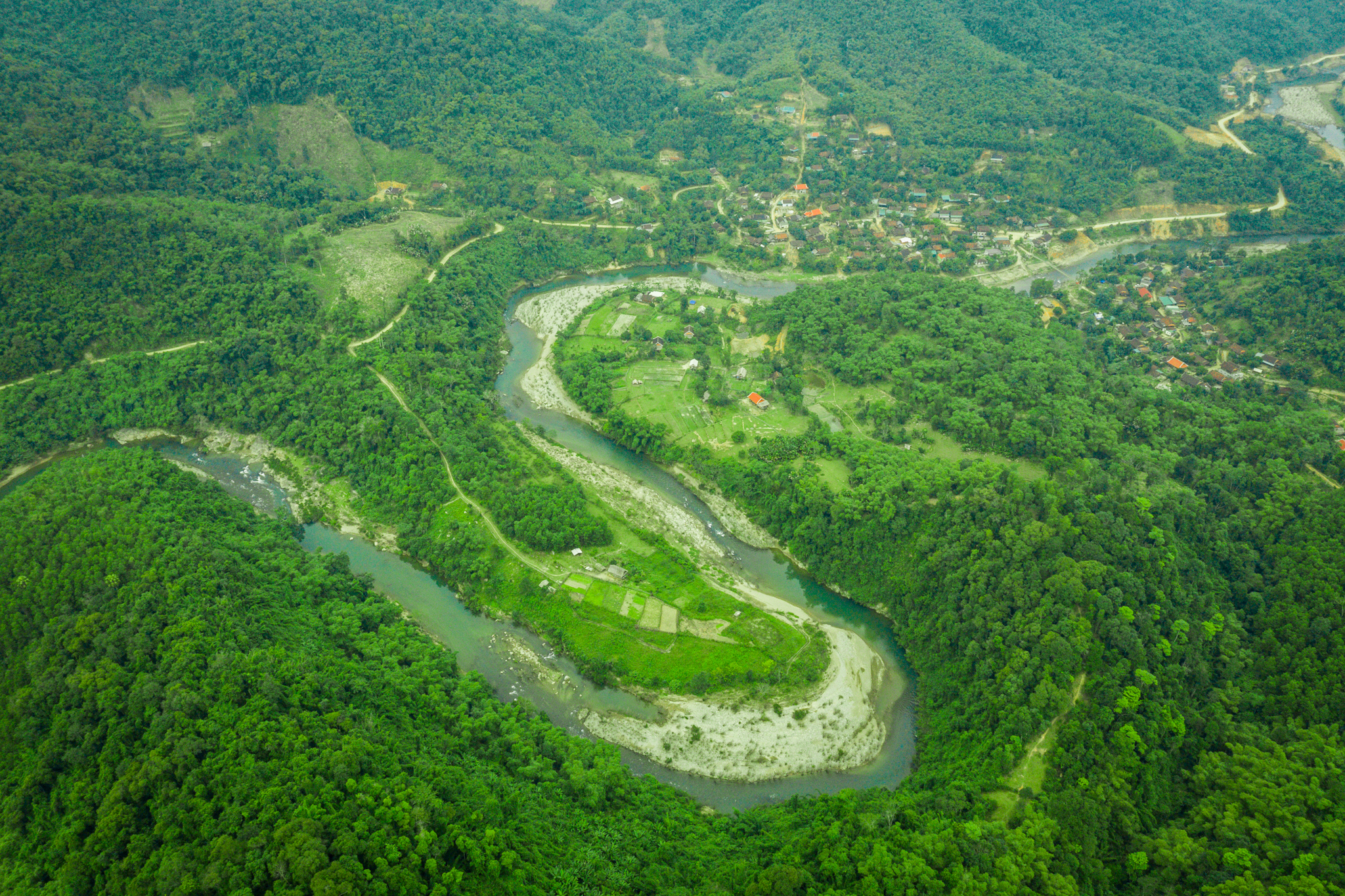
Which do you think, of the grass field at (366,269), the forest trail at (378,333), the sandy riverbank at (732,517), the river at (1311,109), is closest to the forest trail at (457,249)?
the grass field at (366,269)

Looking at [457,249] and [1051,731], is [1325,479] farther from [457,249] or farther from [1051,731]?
[457,249]

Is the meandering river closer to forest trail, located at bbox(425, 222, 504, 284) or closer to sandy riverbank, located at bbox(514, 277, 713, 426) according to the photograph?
sandy riverbank, located at bbox(514, 277, 713, 426)

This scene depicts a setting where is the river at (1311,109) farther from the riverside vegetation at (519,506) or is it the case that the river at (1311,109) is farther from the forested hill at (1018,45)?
the riverside vegetation at (519,506)

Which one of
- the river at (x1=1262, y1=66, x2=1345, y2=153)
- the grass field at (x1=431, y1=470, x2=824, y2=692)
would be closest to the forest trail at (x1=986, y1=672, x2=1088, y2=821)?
the grass field at (x1=431, y1=470, x2=824, y2=692)

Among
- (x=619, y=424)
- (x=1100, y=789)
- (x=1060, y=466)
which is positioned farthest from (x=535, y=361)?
(x=1100, y=789)

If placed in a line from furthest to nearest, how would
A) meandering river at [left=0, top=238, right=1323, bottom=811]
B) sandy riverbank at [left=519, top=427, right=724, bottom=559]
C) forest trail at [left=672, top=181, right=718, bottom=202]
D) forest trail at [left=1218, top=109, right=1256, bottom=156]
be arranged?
1. forest trail at [left=672, top=181, right=718, bottom=202]
2. forest trail at [left=1218, top=109, right=1256, bottom=156]
3. sandy riverbank at [left=519, top=427, right=724, bottom=559]
4. meandering river at [left=0, top=238, right=1323, bottom=811]

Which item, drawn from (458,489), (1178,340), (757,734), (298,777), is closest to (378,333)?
(458,489)
